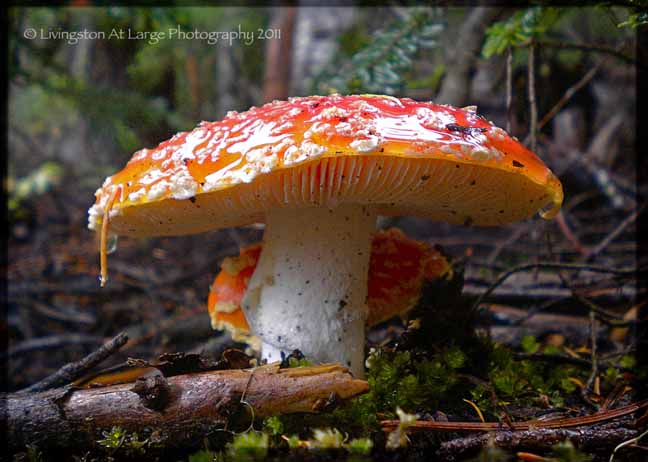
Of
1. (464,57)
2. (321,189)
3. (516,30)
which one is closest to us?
(321,189)

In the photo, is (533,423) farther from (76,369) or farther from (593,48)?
(593,48)

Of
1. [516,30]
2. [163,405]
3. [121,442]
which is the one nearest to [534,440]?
[163,405]

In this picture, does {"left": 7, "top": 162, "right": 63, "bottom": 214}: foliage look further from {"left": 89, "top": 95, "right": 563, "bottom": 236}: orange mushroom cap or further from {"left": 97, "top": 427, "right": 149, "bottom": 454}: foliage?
{"left": 97, "top": 427, "right": 149, "bottom": 454}: foliage

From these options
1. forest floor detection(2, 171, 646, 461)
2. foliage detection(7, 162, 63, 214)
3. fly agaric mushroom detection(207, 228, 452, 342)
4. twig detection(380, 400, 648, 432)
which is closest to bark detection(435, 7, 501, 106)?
forest floor detection(2, 171, 646, 461)

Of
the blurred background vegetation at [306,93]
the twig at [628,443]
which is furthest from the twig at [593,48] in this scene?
the twig at [628,443]

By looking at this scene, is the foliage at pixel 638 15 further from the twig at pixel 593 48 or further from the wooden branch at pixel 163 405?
the wooden branch at pixel 163 405

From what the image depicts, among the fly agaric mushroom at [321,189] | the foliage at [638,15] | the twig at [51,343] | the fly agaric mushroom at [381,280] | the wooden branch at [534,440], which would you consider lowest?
the twig at [51,343]

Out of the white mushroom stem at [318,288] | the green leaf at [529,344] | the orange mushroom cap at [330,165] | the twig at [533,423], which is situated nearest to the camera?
the orange mushroom cap at [330,165]

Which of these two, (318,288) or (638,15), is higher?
(638,15)
